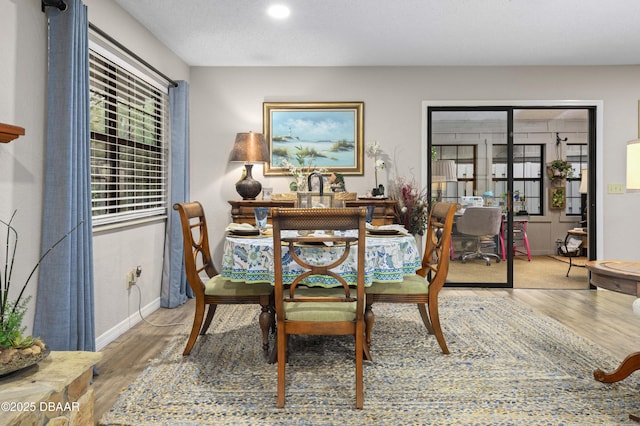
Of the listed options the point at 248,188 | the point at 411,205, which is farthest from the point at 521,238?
the point at 248,188

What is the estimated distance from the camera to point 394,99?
481 centimetres

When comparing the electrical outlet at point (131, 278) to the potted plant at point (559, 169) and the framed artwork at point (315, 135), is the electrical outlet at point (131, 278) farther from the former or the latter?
the potted plant at point (559, 169)

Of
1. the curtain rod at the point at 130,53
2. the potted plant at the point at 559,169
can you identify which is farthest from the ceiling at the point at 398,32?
the potted plant at the point at 559,169

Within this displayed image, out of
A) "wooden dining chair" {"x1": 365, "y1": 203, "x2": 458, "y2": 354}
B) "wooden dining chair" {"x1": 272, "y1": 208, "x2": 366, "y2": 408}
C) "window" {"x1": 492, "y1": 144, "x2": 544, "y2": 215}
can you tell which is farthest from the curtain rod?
"window" {"x1": 492, "y1": 144, "x2": 544, "y2": 215}

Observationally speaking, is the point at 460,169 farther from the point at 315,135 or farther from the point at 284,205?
the point at 284,205

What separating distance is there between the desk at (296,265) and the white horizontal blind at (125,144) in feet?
3.82

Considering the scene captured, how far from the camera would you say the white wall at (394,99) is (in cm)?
475

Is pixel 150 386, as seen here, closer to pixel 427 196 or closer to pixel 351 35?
pixel 351 35

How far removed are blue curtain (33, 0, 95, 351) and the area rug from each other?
506mm

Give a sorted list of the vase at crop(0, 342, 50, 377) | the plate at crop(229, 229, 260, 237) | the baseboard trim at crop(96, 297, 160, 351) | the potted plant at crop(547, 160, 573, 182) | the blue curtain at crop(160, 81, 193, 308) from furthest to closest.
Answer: the potted plant at crop(547, 160, 573, 182), the blue curtain at crop(160, 81, 193, 308), the baseboard trim at crop(96, 297, 160, 351), the plate at crop(229, 229, 260, 237), the vase at crop(0, 342, 50, 377)

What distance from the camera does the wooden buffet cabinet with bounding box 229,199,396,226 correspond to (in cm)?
442

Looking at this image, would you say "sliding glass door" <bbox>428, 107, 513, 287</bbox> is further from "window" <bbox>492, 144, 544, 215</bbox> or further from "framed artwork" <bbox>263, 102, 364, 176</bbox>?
"window" <bbox>492, 144, 544, 215</bbox>

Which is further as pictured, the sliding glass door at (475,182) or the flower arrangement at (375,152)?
the sliding glass door at (475,182)

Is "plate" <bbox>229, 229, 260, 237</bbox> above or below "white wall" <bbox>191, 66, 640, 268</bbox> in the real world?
below
